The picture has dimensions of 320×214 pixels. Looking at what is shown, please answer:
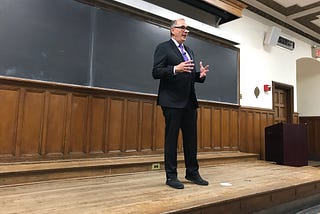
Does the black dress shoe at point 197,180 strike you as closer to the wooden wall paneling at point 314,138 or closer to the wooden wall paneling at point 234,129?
the wooden wall paneling at point 234,129

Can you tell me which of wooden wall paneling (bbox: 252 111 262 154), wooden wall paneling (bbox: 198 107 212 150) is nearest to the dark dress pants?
wooden wall paneling (bbox: 198 107 212 150)

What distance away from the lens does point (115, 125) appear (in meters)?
3.21

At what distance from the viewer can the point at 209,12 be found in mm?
4164

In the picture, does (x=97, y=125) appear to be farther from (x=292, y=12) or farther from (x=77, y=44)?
(x=292, y=12)

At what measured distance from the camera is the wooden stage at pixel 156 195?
1.64 meters

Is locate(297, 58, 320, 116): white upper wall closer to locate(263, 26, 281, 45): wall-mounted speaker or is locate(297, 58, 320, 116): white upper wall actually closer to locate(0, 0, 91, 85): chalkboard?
locate(263, 26, 281, 45): wall-mounted speaker

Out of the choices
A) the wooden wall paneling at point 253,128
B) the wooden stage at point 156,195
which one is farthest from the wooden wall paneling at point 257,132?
the wooden stage at point 156,195

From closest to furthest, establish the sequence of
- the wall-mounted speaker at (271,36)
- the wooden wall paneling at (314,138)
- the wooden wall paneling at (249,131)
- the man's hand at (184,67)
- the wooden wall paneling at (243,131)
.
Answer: the man's hand at (184,67), the wooden wall paneling at (243,131), the wooden wall paneling at (249,131), the wall-mounted speaker at (271,36), the wooden wall paneling at (314,138)

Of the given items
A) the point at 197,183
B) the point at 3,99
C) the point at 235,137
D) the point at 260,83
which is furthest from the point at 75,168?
the point at 260,83

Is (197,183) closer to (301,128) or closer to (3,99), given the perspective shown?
(3,99)

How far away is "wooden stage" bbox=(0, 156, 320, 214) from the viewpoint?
5.37ft

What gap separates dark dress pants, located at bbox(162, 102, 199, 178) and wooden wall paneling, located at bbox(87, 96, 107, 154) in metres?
1.20

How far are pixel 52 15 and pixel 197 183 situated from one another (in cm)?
233

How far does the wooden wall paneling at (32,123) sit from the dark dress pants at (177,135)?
4.61ft
